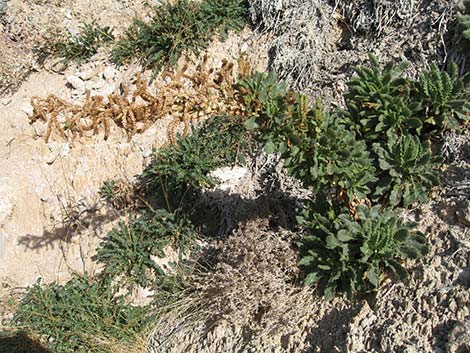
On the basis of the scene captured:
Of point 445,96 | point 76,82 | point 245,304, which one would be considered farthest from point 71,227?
point 445,96

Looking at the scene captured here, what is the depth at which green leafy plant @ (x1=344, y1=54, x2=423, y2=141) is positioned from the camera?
12.2 feet

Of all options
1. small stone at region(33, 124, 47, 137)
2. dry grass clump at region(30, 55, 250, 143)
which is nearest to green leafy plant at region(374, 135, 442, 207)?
dry grass clump at region(30, 55, 250, 143)

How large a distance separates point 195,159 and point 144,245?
33.5 inches

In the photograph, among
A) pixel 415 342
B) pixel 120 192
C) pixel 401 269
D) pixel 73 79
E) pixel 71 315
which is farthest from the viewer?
pixel 73 79

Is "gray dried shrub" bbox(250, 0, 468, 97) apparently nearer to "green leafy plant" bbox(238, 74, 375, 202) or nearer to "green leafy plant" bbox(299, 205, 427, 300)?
"green leafy plant" bbox(238, 74, 375, 202)

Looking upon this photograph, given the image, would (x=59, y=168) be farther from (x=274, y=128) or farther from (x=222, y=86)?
(x=274, y=128)

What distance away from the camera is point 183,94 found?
17.7 feet

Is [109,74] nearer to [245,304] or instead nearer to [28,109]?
[28,109]

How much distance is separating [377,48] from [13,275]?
3.85m

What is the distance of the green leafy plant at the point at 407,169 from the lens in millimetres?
3605

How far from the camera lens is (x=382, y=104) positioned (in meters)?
3.75

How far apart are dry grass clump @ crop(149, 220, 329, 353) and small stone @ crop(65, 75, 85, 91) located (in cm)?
247

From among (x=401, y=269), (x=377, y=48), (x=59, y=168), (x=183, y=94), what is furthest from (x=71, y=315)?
(x=377, y=48)

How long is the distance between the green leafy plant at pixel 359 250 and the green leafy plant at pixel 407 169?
0.20 metres
